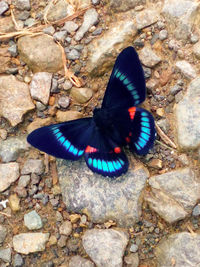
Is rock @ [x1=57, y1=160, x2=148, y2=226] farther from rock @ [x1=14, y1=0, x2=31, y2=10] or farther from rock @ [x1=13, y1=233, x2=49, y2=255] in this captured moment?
rock @ [x1=14, y1=0, x2=31, y2=10]

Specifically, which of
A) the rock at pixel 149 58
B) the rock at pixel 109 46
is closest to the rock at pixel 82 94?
the rock at pixel 109 46

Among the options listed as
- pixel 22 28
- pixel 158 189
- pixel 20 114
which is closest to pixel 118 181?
pixel 158 189

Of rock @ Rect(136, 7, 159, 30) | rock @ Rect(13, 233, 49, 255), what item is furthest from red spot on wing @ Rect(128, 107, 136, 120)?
rock @ Rect(13, 233, 49, 255)

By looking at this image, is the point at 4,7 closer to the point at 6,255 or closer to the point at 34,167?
the point at 34,167

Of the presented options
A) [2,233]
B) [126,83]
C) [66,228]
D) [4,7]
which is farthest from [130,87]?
[2,233]

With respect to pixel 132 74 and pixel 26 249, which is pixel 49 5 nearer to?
pixel 132 74

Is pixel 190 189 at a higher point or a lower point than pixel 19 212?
higher
